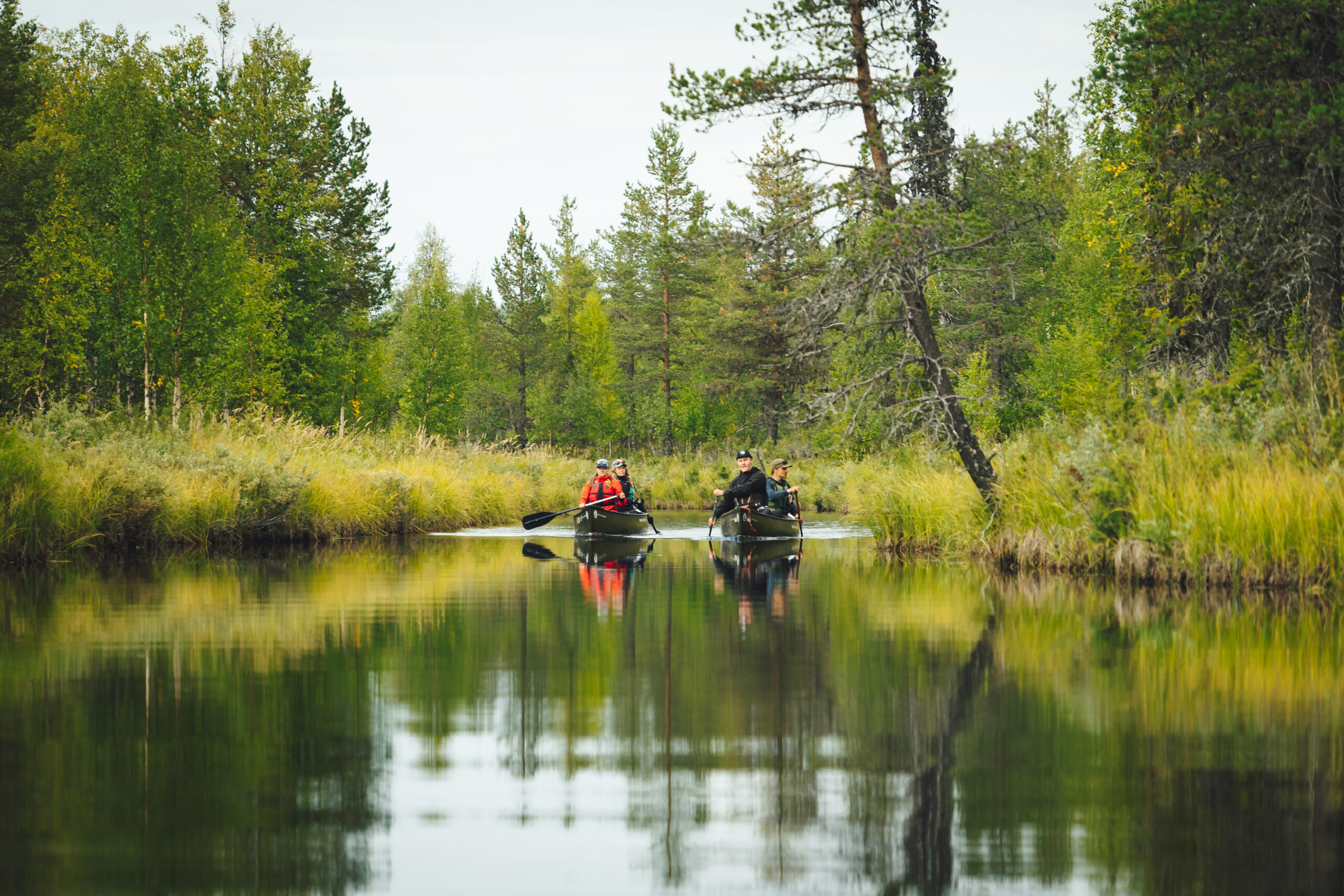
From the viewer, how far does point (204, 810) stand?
16.9 feet

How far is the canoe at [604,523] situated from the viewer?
92.0ft

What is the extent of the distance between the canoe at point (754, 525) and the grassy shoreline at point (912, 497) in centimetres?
272

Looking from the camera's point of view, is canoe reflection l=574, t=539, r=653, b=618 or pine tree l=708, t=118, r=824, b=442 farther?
pine tree l=708, t=118, r=824, b=442

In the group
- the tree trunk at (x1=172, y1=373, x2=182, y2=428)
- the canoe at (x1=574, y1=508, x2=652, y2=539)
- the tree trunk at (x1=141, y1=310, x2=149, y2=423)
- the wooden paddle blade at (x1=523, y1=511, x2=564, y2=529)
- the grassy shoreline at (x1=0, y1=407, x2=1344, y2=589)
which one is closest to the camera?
the grassy shoreline at (x1=0, y1=407, x2=1344, y2=589)

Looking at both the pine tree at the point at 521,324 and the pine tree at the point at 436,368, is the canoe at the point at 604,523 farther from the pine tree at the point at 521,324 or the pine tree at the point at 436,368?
the pine tree at the point at 521,324

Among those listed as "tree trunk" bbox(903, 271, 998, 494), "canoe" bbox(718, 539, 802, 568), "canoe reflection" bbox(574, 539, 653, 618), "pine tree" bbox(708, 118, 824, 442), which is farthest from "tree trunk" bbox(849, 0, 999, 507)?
"pine tree" bbox(708, 118, 824, 442)

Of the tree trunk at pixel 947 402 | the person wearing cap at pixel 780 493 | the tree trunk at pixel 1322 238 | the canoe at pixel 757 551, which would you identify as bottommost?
the canoe at pixel 757 551

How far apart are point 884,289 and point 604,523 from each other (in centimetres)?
1079

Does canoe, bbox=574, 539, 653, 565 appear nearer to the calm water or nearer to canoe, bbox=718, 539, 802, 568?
canoe, bbox=718, 539, 802, 568

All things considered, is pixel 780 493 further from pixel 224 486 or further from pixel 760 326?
pixel 760 326

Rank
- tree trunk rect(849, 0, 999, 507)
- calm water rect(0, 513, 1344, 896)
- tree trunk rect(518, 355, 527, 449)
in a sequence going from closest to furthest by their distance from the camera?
calm water rect(0, 513, 1344, 896)
tree trunk rect(849, 0, 999, 507)
tree trunk rect(518, 355, 527, 449)

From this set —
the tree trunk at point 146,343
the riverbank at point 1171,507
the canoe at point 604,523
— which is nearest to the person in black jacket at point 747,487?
the canoe at point 604,523

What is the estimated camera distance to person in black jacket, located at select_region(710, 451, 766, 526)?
90.2 feet

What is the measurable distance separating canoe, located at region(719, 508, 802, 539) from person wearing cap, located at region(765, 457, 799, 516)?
0.28 m
